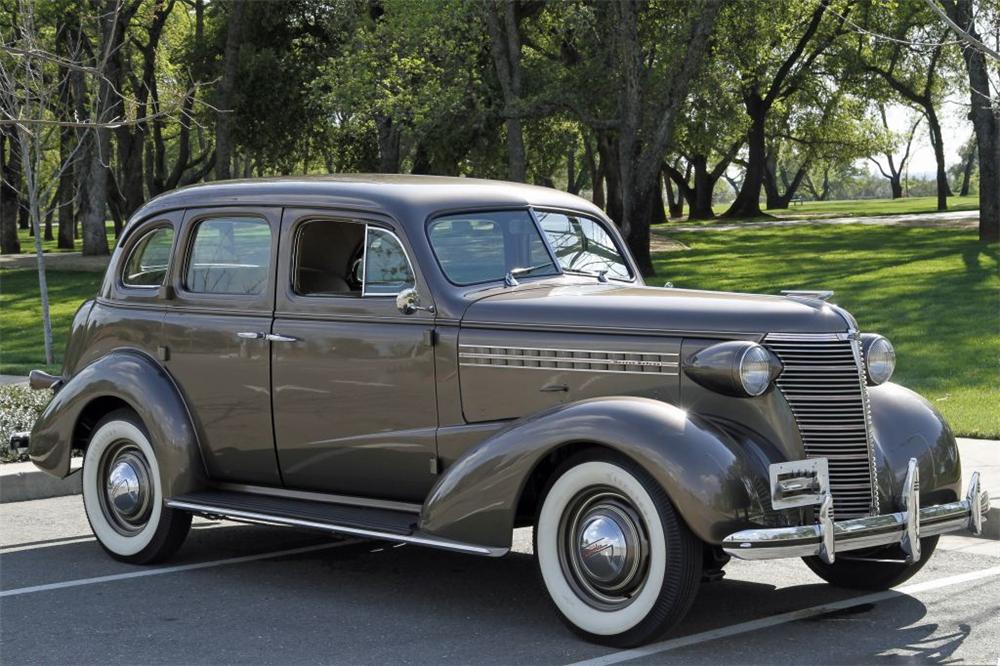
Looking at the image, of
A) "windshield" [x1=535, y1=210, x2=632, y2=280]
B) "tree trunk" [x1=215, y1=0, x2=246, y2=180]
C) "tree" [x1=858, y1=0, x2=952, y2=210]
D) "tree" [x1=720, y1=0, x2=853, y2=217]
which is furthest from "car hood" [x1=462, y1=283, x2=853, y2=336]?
"tree" [x1=858, y1=0, x2=952, y2=210]

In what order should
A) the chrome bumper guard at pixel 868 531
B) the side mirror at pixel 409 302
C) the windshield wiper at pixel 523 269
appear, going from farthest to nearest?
the windshield wiper at pixel 523 269, the side mirror at pixel 409 302, the chrome bumper guard at pixel 868 531

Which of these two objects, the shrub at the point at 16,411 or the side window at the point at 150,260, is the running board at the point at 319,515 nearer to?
the side window at the point at 150,260

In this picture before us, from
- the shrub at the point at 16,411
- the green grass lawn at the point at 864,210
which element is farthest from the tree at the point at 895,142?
the shrub at the point at 16,411

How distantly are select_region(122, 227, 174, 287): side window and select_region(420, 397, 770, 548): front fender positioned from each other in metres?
2.51

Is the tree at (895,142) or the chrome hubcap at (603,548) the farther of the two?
the tree at (895,142)

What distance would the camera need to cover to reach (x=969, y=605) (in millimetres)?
6082

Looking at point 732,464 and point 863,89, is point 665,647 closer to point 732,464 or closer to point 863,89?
point 732,464

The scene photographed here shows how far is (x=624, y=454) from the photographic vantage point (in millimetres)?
5395

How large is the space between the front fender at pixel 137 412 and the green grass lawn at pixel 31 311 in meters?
7.31

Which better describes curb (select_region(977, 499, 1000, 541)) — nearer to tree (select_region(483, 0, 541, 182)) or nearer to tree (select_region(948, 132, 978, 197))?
tree (select_region(483, 0, 541, 182))

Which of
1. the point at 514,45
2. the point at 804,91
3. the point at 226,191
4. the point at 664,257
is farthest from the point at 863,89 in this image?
the point at 226,191

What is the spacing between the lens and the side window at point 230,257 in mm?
6996

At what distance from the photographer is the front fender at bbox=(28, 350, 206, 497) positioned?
22.9ft

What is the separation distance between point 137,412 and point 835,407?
3.73 meters
